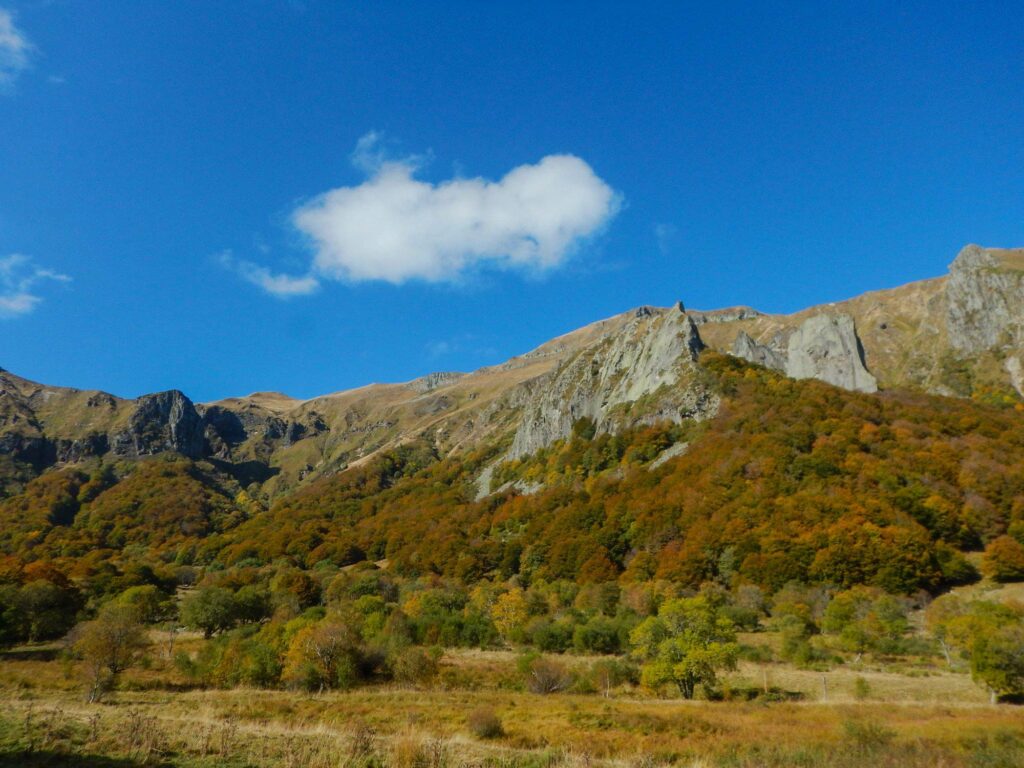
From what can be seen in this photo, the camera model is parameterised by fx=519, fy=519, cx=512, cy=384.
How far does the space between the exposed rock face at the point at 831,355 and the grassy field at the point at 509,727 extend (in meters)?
134

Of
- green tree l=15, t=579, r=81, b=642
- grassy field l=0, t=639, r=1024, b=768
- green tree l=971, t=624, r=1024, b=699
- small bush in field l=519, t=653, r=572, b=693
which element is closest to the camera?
grassy field l=0, t=639, r=1024, b=768

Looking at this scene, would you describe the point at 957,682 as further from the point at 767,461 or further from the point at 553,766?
the point at 767,461

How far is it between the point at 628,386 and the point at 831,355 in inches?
2797

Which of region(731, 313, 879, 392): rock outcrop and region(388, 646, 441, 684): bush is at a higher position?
region(731, 313, 879, 392): rock outcrop

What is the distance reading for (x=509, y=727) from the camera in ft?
74.9

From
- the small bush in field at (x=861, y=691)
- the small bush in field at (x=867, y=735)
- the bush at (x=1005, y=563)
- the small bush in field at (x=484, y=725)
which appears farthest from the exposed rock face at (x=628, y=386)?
the small bush in field at (x=484, y=725)

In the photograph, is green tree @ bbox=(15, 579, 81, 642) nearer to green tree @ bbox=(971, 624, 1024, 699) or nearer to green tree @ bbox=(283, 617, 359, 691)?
green tree @ bbox=(283, 617, 359, 691)

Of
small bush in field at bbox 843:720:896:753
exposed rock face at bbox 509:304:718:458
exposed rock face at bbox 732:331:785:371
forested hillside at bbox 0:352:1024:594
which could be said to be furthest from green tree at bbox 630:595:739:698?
exposed rock face at bbox 732:331:785:371

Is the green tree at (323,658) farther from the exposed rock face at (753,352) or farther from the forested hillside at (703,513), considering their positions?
the exposed rock face at (753,352)

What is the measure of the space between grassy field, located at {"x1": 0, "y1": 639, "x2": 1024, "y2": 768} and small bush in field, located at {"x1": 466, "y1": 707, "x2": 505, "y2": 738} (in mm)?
377

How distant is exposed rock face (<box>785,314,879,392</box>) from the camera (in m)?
152

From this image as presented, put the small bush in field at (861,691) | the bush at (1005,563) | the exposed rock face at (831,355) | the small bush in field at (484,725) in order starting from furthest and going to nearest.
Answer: the exposed rock face at (831,355) < the bush at (1005,563) < the small bush in field at (861,691) < the small bush in field at (484,725)

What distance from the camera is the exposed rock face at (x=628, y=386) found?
117m

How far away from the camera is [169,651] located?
5225cm
